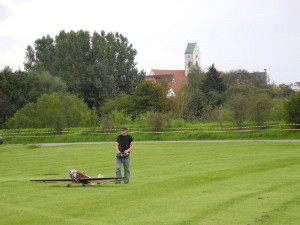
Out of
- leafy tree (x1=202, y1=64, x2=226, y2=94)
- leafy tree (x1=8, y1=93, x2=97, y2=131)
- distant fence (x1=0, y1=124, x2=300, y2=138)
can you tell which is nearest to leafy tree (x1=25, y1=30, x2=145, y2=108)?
leafy tree (x1=202, y1=64, x2=226, y2=94)

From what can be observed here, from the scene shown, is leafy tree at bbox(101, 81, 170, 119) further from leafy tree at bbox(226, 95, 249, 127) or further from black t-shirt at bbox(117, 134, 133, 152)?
black t-shirt at bbox(117, 134, 133, 152)

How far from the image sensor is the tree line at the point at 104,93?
56.8 meters

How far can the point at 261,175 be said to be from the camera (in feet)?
71.1

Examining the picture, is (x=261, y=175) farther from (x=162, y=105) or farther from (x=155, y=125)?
(x=162, y=105)

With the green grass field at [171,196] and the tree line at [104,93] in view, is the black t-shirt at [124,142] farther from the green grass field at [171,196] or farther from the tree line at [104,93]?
the tree line at [104,93]

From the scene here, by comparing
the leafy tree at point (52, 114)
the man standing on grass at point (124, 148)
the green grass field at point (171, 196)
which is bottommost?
the green grass field at point (171, 196)

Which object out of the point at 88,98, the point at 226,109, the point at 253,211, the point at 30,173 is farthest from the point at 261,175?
the point at 88,98

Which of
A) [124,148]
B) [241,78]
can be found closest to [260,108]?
[124,148]

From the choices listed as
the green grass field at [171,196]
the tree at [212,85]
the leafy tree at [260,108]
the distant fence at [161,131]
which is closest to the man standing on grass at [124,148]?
the green grass field at [171,196]

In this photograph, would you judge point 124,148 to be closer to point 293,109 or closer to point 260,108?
point 293,109

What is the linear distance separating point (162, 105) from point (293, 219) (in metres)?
70.1

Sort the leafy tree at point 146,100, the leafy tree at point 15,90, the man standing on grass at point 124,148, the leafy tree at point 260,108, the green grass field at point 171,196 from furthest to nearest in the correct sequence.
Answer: the leafy tree at point 15,90, the leafy tree at point 146,100, the leafy tree at point 260,108, the man standing on grass at point 124,148, the green grass field at point 171,196

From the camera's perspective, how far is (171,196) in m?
16.6

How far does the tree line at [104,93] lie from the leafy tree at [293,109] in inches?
3.4
